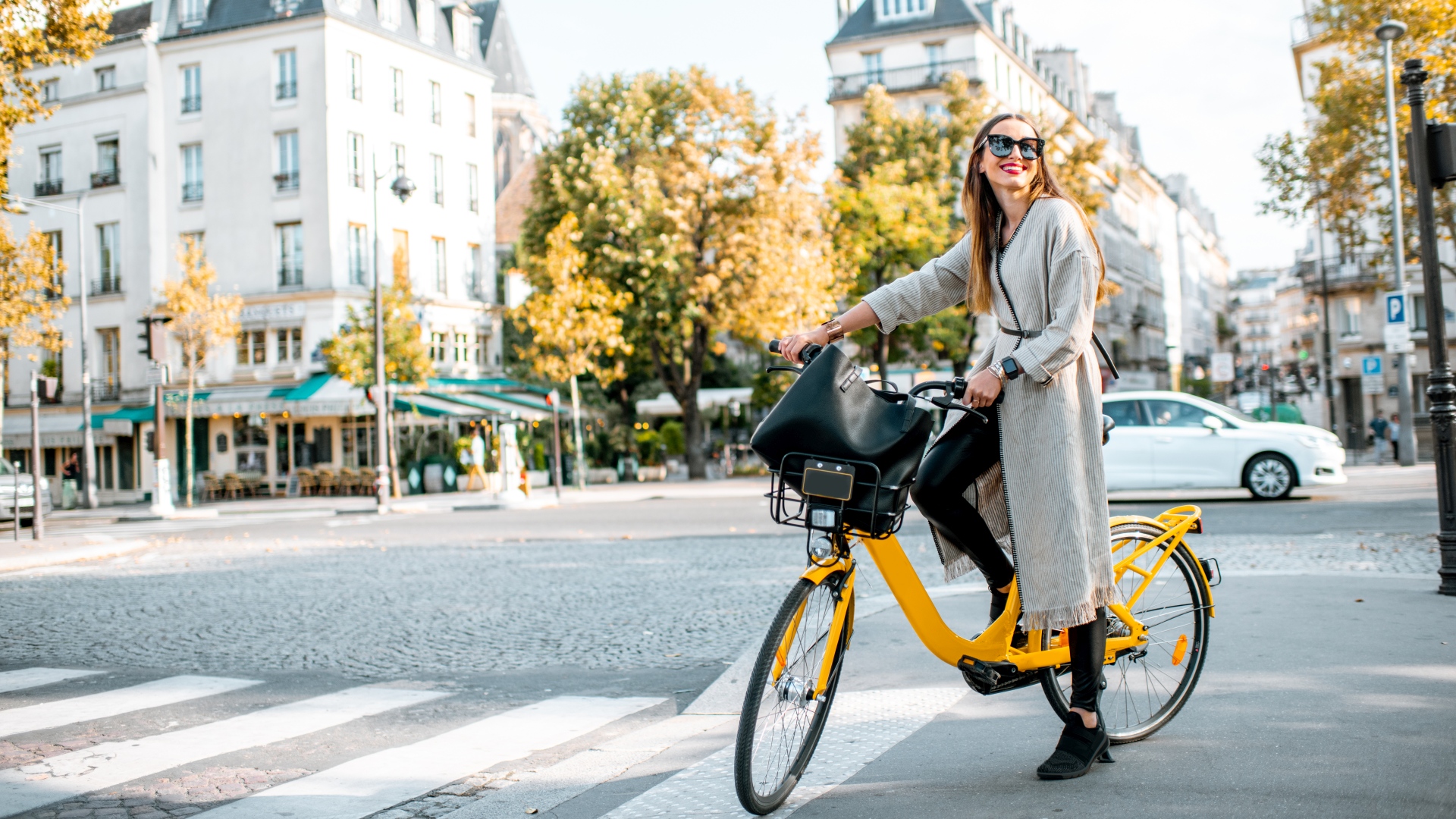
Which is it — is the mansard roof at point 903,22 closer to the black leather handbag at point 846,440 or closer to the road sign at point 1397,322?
the road sign at point 1397,322

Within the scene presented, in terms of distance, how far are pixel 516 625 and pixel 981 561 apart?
4.94m

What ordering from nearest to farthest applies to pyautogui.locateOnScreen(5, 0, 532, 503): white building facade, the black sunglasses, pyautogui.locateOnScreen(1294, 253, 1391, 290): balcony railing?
the black sunglasses < pyautogui.locateOnScreen(5, 0, 532, 503): white building facade < pyautogui.locateOnScreen(1294, 253, 1391, 290): balcony railing

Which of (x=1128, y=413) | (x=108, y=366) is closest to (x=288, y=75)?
(x=108, y=366)

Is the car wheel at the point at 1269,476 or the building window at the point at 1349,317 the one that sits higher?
the building window at the point at 1349,317

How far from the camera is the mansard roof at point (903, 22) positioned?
50312 millimetres

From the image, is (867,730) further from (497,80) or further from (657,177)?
(497,80)

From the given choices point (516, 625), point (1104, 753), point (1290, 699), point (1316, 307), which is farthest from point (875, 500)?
point (1316, 307)

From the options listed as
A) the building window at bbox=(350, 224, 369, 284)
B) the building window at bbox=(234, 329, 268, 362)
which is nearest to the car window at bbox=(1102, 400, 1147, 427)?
A: the building window at bbox=(350, 224, 369, 284)

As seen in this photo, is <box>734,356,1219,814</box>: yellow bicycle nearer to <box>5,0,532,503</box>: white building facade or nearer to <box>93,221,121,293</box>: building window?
<box>5,0,532,503</box>: white building facade

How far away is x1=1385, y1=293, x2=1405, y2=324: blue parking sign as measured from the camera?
19.2m

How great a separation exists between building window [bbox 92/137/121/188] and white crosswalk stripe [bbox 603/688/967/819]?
44.8m

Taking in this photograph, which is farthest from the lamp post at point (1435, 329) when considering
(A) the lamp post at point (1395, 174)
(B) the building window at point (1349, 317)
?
(B) the building window at point (1349, 317)

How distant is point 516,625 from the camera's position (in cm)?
805

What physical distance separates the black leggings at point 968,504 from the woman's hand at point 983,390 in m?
0.15
